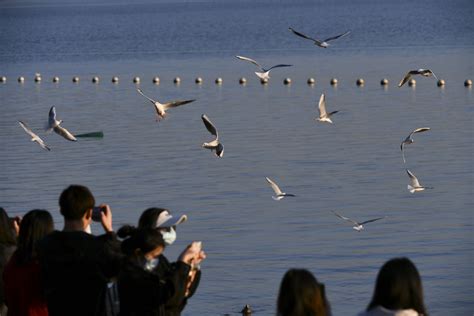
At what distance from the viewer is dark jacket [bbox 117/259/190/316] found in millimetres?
6633

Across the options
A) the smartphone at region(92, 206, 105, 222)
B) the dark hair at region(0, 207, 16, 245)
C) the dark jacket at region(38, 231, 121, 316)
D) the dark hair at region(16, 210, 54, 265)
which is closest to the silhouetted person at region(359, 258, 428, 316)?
the dark jacket at region(38, 231, 121, 316)

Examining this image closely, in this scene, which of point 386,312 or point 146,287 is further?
point 146,287

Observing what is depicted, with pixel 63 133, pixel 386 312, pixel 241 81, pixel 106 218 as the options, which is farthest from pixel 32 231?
pixel 241 81

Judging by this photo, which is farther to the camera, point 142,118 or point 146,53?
point 146,53

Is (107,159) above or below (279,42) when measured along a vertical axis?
below

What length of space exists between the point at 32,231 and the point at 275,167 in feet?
58.4

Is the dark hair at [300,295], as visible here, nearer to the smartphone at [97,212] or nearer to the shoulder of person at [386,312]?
the shoulder of person at [386,312]

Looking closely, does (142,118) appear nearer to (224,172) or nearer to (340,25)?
(224,172)

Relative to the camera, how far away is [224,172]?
24.5m

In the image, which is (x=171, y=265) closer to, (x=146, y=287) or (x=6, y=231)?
(x=146, y=287)

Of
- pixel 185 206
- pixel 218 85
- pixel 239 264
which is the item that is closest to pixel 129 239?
pixel 239 264

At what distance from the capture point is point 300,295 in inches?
218

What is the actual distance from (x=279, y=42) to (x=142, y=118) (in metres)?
44.1

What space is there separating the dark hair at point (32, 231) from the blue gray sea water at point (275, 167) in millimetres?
6947
